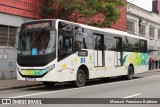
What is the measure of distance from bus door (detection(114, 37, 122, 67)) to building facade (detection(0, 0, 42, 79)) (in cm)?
Answer: 620

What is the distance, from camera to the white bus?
1725 cm

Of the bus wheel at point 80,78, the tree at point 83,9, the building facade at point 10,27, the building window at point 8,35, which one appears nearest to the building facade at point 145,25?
the tree at point 83,9

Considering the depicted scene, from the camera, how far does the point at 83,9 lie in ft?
79.5

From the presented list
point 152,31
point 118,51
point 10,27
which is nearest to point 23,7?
point 10,27

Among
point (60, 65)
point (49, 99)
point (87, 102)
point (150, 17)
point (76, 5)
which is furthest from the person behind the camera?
point (150, 17)

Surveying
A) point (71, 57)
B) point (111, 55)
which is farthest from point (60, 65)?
point (111, 55)

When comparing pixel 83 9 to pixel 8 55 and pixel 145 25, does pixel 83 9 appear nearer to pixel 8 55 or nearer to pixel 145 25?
pixel 8 55

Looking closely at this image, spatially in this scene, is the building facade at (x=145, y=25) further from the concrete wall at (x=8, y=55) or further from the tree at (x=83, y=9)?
the concrete wall at (x=8, y=55)

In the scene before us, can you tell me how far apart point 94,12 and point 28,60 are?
26.7ft

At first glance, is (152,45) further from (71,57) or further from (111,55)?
(71,57)

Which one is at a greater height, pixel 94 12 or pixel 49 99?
pixel 94 12

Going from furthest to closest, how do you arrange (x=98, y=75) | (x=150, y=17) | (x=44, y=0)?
(x=150, y=17)
(x=44, y=0)
(x=98, y=75)

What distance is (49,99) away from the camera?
1372 cm

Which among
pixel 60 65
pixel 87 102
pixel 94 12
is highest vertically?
pixel 94 12
